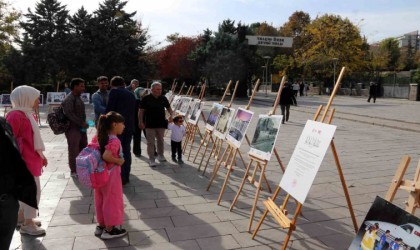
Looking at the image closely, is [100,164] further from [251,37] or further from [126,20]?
[251,37]

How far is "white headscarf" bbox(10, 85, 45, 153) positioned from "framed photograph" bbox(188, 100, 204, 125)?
449cm

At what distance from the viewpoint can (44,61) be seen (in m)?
29.0

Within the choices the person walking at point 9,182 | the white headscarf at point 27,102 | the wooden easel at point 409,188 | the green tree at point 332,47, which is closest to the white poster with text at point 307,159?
the wooden easel at point 409,188

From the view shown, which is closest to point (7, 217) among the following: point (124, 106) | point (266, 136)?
point (266, 136)

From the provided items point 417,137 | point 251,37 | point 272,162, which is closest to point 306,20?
point 251,37

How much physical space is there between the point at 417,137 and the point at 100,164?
1038cm

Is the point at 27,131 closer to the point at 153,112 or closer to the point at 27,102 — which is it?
the point at 27,102

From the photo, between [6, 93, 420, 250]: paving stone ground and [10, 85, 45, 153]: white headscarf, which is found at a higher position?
[10, 85, 45, 153]: white headscarf

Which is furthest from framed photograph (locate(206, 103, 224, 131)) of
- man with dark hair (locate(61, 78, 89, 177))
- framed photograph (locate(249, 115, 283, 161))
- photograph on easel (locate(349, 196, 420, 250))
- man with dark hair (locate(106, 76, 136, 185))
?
photograph on easel (locate(349, 196, 420, 250))

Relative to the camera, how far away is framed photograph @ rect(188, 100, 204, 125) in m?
8.17

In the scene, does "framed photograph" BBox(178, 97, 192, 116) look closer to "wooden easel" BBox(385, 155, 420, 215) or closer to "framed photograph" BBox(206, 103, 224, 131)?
"framed photograph" BBox(206, 103, 224, 131)

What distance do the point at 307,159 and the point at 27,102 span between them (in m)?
2.91

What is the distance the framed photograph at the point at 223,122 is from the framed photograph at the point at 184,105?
3041 mm

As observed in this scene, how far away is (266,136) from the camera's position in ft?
14.7
